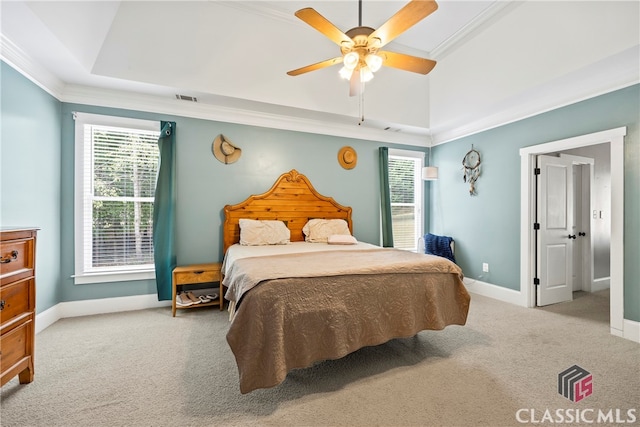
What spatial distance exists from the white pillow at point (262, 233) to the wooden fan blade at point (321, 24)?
228 centimetres

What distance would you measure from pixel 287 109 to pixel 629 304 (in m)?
4.24

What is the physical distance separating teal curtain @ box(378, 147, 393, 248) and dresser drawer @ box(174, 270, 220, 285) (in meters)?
2.69

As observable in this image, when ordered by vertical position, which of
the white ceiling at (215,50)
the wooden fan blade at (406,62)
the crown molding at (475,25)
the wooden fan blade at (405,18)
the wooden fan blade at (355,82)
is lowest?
the wooden fan blade at (355,82)

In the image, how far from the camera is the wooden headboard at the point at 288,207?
3662mm

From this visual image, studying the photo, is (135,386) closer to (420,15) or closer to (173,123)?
(173,123)

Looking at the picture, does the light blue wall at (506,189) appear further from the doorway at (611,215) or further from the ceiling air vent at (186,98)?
the ceiling air vent at (186,98)

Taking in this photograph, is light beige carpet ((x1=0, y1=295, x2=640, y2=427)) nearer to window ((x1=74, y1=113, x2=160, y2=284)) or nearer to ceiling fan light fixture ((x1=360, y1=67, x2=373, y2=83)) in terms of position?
window ((x1=74, y1=113, x2=160, y2=284))

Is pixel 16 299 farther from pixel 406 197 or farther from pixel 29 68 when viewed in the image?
pixel 406 197

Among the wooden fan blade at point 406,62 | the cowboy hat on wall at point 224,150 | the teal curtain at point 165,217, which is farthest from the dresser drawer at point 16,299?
the wooden fan blade at point 406,62

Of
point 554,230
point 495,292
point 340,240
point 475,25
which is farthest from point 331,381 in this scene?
point 475,25

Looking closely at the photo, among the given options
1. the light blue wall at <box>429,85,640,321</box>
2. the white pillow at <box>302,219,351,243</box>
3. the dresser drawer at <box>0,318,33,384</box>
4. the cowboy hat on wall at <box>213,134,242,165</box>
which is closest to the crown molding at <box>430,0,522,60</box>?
the light blue wall at <box>429,85,640,321</box>

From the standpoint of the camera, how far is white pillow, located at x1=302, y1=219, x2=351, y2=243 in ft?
12.5

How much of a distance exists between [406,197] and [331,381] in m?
3.78

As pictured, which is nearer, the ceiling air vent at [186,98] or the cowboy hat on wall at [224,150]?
the ceiling air vent at [186,98]
